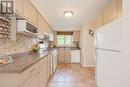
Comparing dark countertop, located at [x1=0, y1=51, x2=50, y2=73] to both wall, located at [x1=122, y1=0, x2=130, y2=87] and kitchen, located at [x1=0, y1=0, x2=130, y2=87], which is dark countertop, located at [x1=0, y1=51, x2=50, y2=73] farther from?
wall, located at [x1=122, y1=0, x2=130, y2=87]

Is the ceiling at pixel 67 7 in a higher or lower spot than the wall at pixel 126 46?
higher

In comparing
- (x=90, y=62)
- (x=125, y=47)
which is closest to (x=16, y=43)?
(x=125, y=47)

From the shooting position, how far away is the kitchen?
6.30 ft

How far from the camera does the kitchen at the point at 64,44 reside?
1.92m

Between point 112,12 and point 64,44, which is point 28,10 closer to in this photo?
point 112,12

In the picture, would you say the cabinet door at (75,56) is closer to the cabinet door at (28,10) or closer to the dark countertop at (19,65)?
the cabinet door at (28,10)

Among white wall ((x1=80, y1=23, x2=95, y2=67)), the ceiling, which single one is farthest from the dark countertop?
white wall ((x1=80, y1=23, x2=95, y2=67))

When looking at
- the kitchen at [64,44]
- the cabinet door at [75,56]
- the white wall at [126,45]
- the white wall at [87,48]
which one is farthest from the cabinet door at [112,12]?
the cabinet door at [75,56]

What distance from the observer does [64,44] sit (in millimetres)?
9844

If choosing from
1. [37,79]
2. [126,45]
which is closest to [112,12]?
[126,45]

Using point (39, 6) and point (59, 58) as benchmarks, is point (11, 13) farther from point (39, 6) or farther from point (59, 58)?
point (59, 58)

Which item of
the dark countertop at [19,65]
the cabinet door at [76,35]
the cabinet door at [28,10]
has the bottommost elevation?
the dark countertop at [19,65]

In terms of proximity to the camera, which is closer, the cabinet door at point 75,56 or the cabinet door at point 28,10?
the cabinet door at point 28,10

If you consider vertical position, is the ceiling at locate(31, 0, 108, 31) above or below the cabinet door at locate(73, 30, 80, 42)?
above
